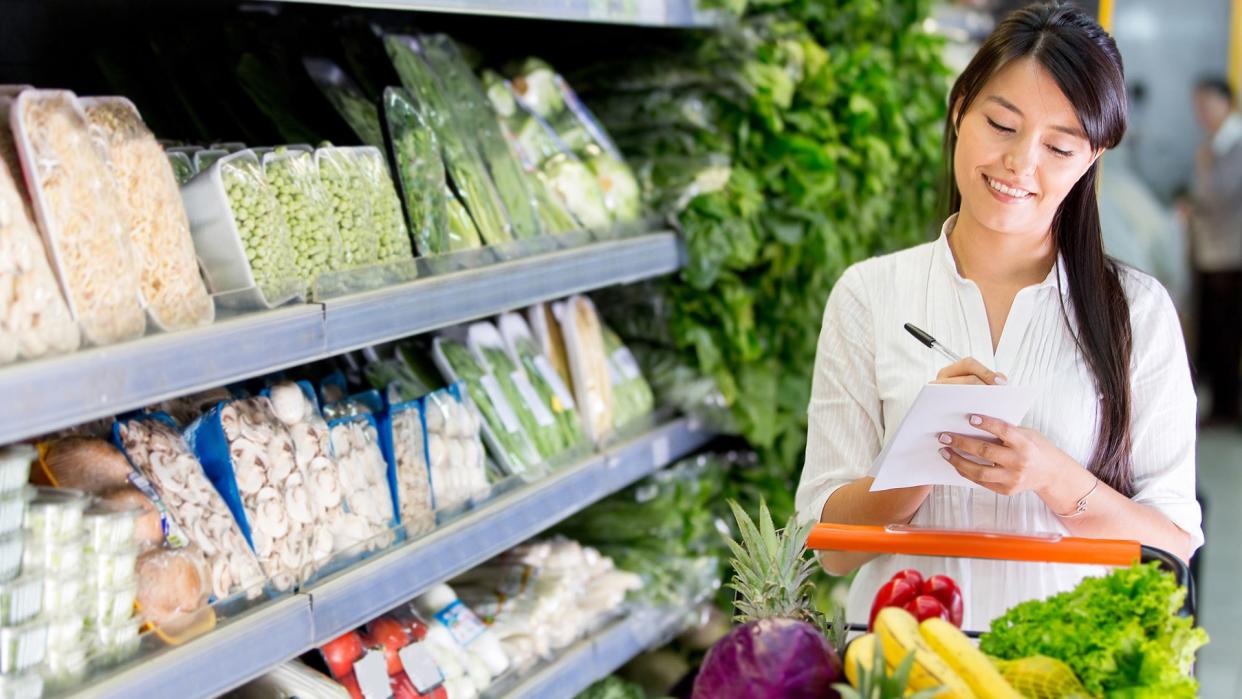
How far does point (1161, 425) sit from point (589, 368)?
148 centimetres

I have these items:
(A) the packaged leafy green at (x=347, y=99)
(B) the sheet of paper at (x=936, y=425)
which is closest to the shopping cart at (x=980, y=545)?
(B) the sheet of paper at (x=936, y=425)

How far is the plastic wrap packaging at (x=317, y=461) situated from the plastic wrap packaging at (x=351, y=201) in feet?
0.87

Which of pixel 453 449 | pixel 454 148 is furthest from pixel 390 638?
pixel 454 148

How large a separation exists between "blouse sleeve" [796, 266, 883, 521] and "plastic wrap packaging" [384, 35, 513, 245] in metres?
0.85

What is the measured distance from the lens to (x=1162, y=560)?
61.5 inches

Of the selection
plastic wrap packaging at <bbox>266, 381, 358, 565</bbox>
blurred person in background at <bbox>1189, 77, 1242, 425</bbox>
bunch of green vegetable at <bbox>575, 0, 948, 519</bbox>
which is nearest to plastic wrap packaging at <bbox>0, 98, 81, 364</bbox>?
plastic wrap packaging at <bbox>266, 381, 358, 565</bbox>

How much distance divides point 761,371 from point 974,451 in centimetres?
184

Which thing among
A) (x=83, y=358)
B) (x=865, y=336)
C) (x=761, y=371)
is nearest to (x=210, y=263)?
(x=83, y=358)

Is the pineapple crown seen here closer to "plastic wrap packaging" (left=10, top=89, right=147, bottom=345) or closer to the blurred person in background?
"plastic wrap packaging" (left=10, top=89, right=147, bottom=345)

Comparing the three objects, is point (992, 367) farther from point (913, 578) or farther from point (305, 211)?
point (305, 211)

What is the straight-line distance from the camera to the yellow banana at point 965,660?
3.99 ft

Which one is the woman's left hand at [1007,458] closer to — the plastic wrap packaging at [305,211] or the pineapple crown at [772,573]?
the pineapple crown at [772,573]

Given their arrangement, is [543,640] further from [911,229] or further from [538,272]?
[911,229]

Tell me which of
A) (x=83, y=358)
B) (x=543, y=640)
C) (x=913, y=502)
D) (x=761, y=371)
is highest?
(x=83, y=358)
